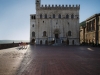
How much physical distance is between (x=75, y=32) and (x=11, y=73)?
5075cm

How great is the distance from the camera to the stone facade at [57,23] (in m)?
57.4

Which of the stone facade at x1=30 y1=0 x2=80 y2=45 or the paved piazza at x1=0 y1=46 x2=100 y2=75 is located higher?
the stone facade at x1=30 y1=0 x2=80 y2=45

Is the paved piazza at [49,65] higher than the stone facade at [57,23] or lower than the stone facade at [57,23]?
lower

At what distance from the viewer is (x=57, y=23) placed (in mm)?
57594

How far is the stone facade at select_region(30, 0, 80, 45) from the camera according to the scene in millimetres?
57375

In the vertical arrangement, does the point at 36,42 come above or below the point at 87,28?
below

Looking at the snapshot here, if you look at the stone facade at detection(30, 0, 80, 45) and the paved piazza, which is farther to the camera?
the stone facade at detection(30, 0, 80, 45)

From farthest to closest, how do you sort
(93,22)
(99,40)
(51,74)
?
(93,22), (99,40), (51,74)

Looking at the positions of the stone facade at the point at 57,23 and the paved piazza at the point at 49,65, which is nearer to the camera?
the paved piazza at the point at 49,65

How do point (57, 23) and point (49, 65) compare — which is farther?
point (57, 23)

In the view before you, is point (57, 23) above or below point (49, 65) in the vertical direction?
above

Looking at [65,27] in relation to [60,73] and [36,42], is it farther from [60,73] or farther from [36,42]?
[60,73]

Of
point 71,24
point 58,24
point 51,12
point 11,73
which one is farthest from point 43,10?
point 11,73

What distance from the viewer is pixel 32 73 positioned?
8484mm
